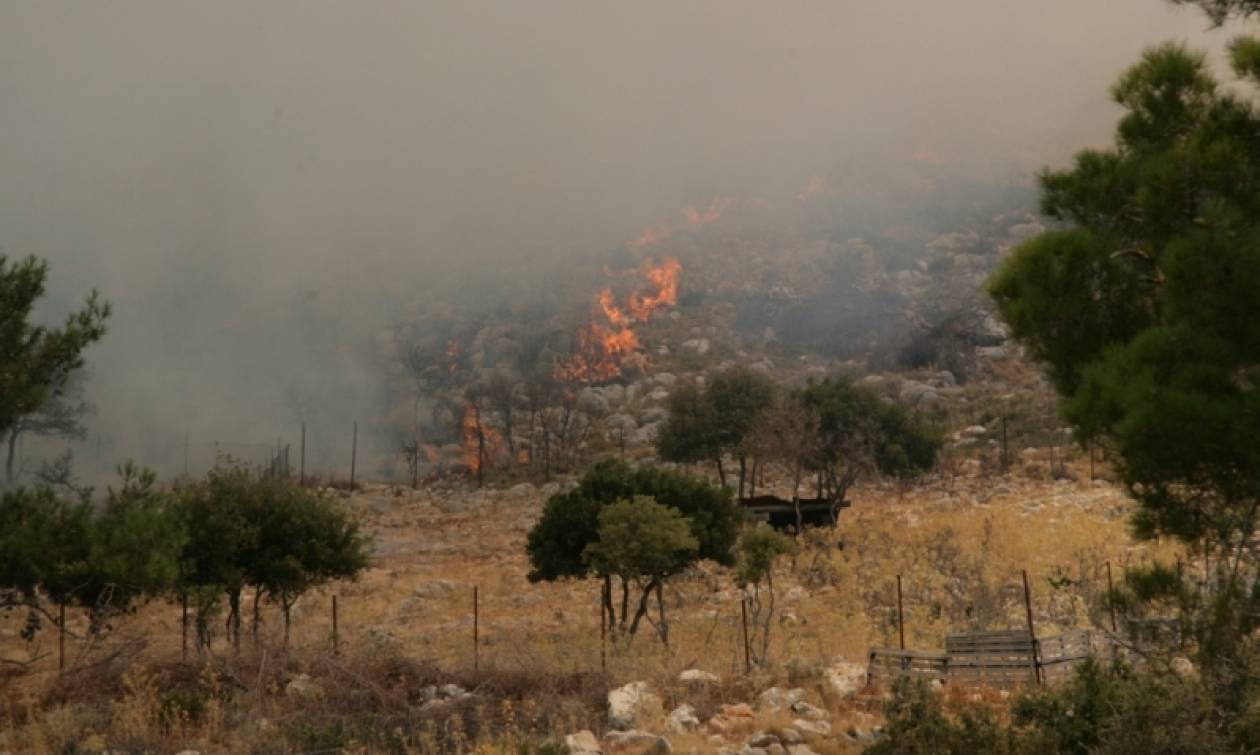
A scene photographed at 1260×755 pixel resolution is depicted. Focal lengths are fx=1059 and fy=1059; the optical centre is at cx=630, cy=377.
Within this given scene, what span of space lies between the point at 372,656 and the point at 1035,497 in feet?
102

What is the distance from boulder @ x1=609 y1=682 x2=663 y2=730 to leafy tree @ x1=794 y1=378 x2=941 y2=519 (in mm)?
31615

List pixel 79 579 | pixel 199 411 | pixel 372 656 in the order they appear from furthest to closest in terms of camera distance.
Result: pixel 199 411
pixel 372 656
pixel 79 579

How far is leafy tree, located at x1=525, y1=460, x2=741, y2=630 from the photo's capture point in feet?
90.5

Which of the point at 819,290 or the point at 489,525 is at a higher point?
the point at 819,290

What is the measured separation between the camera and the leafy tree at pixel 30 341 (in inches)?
686

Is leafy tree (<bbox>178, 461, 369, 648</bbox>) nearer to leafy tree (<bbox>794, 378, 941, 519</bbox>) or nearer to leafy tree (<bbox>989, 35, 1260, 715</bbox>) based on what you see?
leafy tree (<bbox>989, 35, 1260, 715</bbox>)

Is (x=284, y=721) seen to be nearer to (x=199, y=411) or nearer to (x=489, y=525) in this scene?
(x=489, y=525)

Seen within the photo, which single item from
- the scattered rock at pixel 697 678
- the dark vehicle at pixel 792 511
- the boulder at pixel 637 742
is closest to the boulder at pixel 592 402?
the dark vehicle at pixel 792 511

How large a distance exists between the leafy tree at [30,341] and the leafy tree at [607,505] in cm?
1296

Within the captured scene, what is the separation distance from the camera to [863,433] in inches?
1897

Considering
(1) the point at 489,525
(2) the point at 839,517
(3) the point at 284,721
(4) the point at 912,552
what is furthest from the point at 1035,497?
(3) the point at 284,721

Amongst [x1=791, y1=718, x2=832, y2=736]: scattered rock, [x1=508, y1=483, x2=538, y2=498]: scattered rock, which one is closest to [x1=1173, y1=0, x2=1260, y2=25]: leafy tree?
[x1=791, y1=718, x2=832, y2=736]: scattered rock

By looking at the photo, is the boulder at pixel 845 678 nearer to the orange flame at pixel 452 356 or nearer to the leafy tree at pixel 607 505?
the leafy tree at pixel 607 505

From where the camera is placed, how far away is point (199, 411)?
89188 mm
